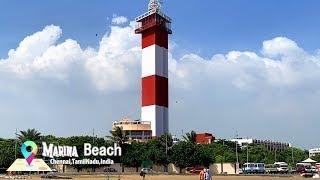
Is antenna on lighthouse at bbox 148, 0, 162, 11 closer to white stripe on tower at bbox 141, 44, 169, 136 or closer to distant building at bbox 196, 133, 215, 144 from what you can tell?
white stripe on tower at bbox 141, 44, 169, 136

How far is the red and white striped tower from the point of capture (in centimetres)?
10556

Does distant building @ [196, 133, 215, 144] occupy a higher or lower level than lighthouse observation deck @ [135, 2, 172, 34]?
lower

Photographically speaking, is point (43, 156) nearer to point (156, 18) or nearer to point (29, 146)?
point (29, 146)

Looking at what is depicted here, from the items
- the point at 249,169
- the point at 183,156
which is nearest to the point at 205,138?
the point at 183,156

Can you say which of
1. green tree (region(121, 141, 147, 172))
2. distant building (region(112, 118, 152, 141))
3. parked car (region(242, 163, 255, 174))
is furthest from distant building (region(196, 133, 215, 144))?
parked car (region(242, 163, 255, 174))

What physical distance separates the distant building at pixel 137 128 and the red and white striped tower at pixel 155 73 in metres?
2.67

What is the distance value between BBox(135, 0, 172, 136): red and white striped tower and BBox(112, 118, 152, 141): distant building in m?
2.67

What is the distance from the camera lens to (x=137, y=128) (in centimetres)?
12019

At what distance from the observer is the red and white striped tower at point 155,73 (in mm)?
105562

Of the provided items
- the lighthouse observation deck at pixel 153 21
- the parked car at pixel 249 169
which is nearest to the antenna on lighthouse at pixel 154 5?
the lighthouse observation deck at pixel 153 21

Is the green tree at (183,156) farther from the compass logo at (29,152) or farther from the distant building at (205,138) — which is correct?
the distant building at (205,138)

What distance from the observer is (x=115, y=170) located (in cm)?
9419

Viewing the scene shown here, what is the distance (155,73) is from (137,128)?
1924 cm

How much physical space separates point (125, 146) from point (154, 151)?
5800 mm
